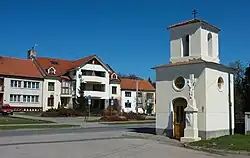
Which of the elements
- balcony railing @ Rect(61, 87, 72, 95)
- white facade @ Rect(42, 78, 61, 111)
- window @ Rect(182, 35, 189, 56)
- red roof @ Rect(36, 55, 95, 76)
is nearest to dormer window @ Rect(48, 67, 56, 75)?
red roof @ Rect(36, 55, 95, 76)

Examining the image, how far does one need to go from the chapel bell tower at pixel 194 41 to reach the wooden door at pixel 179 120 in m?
3.19

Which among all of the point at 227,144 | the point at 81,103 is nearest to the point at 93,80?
the point at 81,103

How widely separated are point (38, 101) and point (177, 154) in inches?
1949

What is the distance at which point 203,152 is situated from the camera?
53.8 ft

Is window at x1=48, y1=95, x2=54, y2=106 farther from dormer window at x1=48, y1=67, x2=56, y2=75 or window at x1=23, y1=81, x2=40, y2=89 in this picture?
dormer window at x1=48, y1=67, x2=56, y2=75

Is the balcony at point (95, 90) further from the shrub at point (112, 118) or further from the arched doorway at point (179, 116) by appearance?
the arched doorway at point (179, 116)

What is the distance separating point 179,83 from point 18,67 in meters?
46.1

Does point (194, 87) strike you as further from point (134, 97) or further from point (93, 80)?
point (134, 97)

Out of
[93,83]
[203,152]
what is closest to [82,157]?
[203,152]

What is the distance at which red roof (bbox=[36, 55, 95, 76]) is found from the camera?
64125 mm

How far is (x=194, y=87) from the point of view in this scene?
20719mm

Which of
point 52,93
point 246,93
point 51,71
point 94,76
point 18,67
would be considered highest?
point 18,67

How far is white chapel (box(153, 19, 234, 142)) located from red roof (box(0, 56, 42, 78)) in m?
42.1

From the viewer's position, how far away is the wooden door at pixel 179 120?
21297mm
